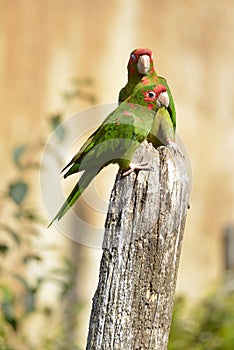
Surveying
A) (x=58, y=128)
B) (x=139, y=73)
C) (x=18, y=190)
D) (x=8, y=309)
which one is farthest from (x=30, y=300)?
(x=139, y=73)

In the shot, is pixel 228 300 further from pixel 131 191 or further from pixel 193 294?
pixel 131 191

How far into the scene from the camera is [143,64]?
9.79 feet

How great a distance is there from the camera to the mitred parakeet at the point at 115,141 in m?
2.57

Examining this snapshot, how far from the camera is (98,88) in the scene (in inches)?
279

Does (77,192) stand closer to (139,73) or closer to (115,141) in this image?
(115,141)

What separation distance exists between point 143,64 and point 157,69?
168 inches

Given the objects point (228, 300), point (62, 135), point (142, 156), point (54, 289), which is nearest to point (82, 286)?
point (54, 289)

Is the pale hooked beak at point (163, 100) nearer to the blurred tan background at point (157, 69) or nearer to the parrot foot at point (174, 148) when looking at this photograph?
the parrot foot at point (174, 148)

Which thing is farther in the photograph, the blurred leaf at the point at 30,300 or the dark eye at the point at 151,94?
the blurred leaf at the point at 30,300

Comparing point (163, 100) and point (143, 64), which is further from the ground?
point (143, 64)

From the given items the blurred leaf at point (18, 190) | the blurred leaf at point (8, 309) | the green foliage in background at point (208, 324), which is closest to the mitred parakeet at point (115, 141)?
the blurred leaf at point (8, 309)

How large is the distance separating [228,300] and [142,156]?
Result: 3.69 metres

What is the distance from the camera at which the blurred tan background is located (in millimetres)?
6750

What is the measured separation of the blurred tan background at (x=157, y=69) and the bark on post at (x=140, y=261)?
13.6 ft
